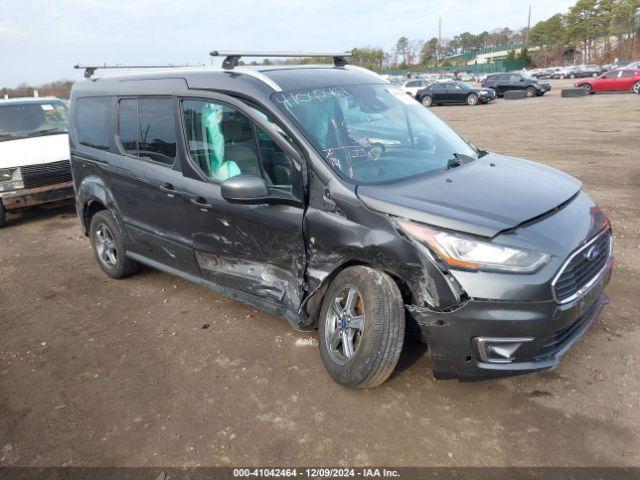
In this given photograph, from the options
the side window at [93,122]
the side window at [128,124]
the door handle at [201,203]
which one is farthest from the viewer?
the side window at [93,122]

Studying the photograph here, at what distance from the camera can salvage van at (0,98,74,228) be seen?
7641mm

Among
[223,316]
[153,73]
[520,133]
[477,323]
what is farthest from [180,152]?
[520,133]

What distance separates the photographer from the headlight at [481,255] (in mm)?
2732

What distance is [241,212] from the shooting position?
3699mm

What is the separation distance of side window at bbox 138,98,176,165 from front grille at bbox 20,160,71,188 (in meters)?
4.06

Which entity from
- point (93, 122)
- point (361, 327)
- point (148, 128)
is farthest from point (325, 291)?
point (93, 122)

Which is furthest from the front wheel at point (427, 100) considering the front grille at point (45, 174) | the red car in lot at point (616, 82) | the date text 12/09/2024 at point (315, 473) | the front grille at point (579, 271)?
the date text 12/09/2024 at point (315, 473)

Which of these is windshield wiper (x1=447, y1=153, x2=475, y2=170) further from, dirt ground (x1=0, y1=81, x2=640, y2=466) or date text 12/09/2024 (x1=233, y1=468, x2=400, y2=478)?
date text 12/09/2024 (x1=233, y1=468, x2=400, y2=478)

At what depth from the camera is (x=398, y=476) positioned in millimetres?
2627

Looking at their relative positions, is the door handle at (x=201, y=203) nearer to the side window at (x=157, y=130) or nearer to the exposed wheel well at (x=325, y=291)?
the side window at (x=157, y=130)

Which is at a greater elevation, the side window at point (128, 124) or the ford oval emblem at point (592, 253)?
the side window at point (128, 124)

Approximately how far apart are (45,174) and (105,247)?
312 centimetres

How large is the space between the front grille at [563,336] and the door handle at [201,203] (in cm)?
244

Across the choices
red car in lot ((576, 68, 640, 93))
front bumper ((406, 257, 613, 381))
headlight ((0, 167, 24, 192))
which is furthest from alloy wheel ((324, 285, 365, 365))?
red car in lot ((576, 68, 640, 93))
